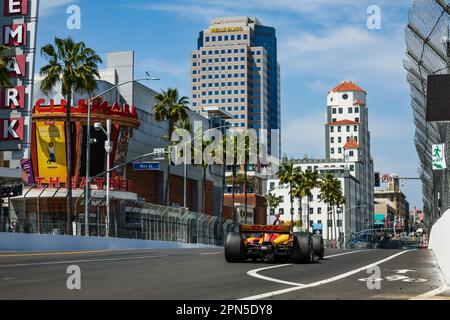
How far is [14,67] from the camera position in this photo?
52.2 m

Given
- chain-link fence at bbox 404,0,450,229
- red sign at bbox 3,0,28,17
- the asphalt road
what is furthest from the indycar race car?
red sign at bbox 3,0,28,17

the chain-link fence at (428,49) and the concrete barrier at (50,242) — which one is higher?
the chain-link fence at (428,49)

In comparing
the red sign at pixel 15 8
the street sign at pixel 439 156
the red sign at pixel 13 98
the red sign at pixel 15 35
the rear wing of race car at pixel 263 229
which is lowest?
the rear wing of race car at pixel 263 229

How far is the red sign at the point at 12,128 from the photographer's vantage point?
2030 inches

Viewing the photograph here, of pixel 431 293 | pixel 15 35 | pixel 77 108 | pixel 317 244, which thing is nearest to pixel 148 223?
pixel 15 35

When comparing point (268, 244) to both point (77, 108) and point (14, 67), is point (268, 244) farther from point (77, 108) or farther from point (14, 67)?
point (77, 108)

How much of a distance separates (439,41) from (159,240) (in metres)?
43.3

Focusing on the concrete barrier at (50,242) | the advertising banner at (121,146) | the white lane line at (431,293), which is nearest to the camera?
the white lane line at (431,293)

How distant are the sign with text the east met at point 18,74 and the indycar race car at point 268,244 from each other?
33141 millimetres

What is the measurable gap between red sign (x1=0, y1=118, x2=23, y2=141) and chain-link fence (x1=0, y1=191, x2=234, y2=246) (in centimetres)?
541

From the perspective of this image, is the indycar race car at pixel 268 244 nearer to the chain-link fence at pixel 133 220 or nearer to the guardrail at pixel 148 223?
the chain-link fence at pixel 133 220

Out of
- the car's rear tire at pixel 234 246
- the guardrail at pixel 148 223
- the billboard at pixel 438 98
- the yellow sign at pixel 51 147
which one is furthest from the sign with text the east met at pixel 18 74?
the billboard at pixel 438 98

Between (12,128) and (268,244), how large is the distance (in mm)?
34671
